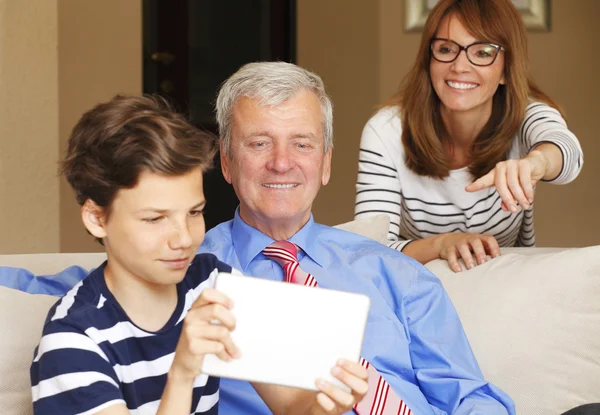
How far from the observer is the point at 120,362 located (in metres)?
1.27

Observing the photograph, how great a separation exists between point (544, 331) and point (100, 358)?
3.38 ft

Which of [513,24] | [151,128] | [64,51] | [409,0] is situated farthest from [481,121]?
[64,51]

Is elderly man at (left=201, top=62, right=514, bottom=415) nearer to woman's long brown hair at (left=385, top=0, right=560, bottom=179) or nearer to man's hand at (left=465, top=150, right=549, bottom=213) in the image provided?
man's hand at (left=465, top=150, right=549, bottom=213)

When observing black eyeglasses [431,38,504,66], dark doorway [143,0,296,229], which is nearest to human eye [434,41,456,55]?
black eyeglasses [431,38,504,66]

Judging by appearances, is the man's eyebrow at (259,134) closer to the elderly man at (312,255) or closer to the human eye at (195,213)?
the elderly man at (312,255)

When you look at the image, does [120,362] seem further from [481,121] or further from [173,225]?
[481,121]

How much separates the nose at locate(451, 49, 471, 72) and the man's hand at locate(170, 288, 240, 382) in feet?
4.56

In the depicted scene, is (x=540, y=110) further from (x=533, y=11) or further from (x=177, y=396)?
(x=533, y=11)

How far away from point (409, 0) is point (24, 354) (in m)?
3.76

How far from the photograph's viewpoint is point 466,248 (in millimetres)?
2045

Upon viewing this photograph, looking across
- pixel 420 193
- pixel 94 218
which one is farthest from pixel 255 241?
pixel 420 193

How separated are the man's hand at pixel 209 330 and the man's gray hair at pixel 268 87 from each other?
2.24ft

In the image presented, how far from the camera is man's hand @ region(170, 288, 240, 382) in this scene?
1.12m

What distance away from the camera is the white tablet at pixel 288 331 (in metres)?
1.13
